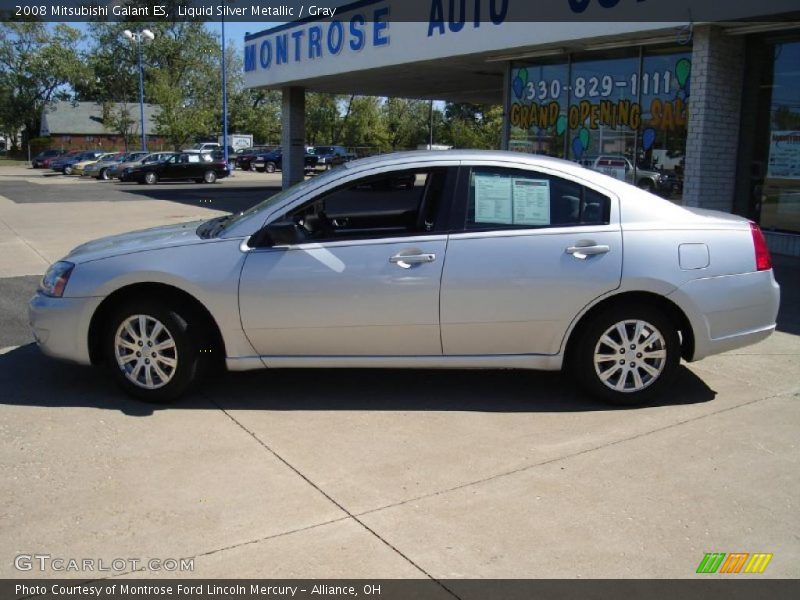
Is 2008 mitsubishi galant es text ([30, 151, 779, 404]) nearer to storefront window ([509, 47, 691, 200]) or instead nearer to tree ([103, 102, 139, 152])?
storefront window ([509, 47, 691, 200])

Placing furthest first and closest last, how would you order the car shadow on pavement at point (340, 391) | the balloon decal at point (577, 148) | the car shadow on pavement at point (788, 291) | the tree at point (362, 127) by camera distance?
1. the tree at point (362, 127)
2. the balloon decal at point (577, 148)
3. the car shadow on pavement at point (788, 291)
4. the car shadow on pavement at point (340, 391)

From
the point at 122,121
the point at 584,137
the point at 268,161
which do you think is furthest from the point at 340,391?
the point at 122,121

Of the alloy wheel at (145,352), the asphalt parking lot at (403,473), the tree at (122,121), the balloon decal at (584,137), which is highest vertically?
the tree at (122,121)

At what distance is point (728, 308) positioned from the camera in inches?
201

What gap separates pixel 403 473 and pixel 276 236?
1.75 meters

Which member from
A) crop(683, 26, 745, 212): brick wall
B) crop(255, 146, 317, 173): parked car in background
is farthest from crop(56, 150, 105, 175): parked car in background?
crop(683, 26, 745, 212): brick wall

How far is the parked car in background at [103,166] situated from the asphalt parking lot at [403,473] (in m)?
36.9

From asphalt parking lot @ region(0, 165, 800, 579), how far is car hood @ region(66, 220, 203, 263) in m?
0.97

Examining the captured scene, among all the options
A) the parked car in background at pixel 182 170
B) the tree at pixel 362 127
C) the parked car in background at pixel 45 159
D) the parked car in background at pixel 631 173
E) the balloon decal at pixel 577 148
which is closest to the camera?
the parked car in background at pixel 631 173

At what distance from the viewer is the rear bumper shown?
5.02 meters

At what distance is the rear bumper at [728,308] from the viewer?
5.02 meters

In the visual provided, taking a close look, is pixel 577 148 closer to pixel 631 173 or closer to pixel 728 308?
pixel 631 173

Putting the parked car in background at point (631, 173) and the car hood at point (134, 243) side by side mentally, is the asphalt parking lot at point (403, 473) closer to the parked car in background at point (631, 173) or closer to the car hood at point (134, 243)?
the car hood at point (134, 243)

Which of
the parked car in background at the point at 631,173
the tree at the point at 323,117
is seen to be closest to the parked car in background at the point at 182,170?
the parked car in background at the point at 631,173
